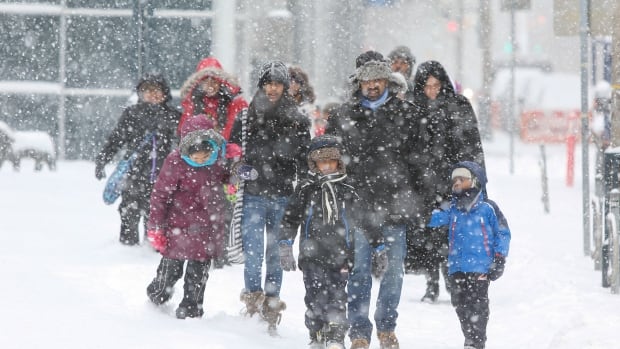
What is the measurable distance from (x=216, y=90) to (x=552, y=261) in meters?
4.50

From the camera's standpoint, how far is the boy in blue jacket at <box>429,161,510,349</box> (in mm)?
6996

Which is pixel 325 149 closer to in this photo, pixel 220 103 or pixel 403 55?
pixel 220 103

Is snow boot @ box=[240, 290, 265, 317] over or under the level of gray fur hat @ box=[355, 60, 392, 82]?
under

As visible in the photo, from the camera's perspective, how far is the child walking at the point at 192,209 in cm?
761

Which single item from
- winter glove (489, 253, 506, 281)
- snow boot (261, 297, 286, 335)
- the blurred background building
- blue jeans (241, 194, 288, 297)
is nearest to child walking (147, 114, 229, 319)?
blue jeans (241, 194, 288, 297)

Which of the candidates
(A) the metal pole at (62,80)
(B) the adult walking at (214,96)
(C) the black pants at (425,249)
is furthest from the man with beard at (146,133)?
(A) the metal pole at (62,80)

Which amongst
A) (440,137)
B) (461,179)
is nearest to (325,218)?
(461,179)

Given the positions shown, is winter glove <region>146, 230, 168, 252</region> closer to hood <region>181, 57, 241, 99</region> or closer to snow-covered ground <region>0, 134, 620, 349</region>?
snow-covered ground <region>0, 134, 620, 349</region>

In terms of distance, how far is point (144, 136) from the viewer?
10.5 metres

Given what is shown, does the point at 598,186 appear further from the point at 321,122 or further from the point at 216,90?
the point at 216,90

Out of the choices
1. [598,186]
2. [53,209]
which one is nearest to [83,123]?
[53,209]

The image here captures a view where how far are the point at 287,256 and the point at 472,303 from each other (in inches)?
48.1

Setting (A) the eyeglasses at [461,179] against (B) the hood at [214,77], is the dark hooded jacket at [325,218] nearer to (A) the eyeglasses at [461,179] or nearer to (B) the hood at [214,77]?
(A) the eyeglasses at [461,179]

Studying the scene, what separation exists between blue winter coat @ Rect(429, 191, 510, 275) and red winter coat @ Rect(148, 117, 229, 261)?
171cm
